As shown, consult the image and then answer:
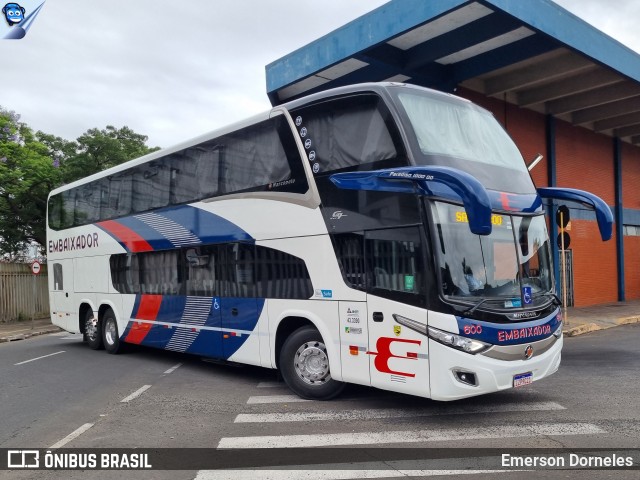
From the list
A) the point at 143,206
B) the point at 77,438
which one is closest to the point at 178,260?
the point at 143,206

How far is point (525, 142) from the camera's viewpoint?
1955 cm

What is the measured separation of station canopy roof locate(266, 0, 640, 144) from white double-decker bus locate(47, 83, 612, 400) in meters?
6.86

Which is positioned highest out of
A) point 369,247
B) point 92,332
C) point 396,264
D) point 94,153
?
point 94,153

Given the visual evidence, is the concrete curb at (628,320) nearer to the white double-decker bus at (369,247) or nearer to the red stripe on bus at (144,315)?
the white double-decker bus at (369,247)

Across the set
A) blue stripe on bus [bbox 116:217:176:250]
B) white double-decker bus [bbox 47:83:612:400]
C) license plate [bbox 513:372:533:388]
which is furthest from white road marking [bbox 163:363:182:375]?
license plate [bbox 513:372:533:388]

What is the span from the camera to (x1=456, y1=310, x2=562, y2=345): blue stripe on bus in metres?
6.01

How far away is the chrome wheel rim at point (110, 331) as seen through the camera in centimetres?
1294

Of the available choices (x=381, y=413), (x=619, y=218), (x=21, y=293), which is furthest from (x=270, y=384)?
(x=619, y=218)

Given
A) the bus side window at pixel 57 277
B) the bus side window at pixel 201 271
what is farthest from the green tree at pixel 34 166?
the bus side window at pixel 201 271

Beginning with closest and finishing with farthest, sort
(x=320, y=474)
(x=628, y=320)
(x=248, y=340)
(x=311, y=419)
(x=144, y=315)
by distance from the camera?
Result: 1. (x=320, y=474)
2. (x=311, y=419)
3. (x=248, y=340)
4. (x=144, y=315)
5. (x=628, y=320)

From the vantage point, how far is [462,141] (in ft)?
23.2

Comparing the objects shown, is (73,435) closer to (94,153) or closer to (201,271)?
(201,271)

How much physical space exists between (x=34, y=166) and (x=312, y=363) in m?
19.1

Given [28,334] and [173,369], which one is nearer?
[173,369]
